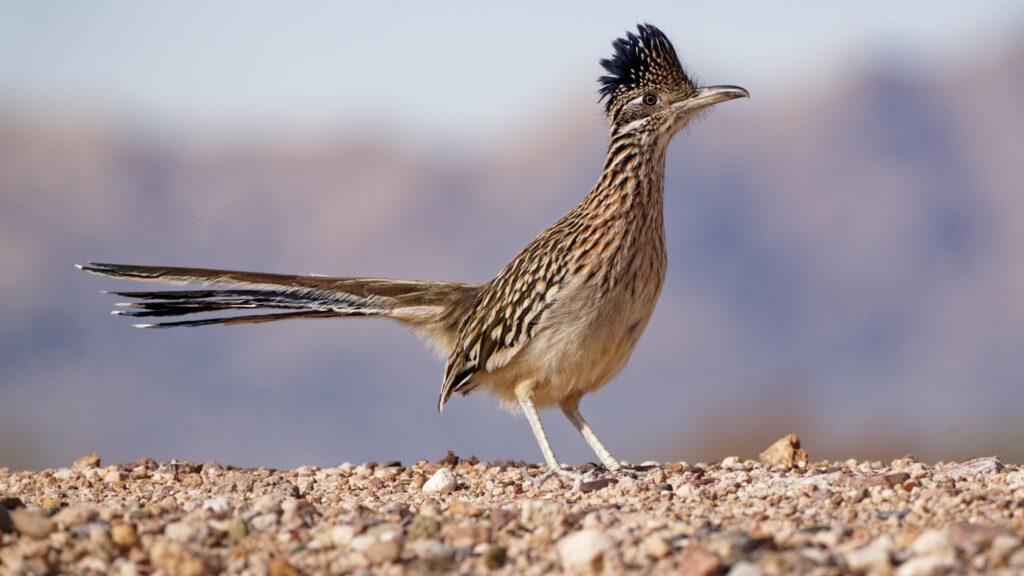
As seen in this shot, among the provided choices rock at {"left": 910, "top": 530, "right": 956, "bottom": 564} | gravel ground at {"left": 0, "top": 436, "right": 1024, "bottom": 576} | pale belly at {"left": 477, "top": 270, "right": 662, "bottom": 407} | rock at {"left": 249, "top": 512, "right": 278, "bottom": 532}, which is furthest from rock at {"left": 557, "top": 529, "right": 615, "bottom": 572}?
pale belly at {"left": 477, "top": 270, "right": 662, "bottom": 407}

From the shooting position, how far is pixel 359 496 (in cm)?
668

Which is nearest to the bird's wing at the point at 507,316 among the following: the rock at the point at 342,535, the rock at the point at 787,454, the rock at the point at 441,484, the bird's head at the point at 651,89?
the rock at the point at 441,484

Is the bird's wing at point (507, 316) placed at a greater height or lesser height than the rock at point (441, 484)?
greater

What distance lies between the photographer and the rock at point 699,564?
379 cm

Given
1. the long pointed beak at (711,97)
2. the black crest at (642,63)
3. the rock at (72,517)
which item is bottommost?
the rock at (72,517)

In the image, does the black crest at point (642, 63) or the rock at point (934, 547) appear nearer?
the rock at point (934, 547)

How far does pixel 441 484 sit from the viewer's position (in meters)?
6.76

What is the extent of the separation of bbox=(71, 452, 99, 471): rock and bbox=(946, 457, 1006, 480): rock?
5826 mm

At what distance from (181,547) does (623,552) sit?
1.64 meters

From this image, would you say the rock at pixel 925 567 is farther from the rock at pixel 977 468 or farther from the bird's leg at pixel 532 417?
the bird's leg at pixel 532 417

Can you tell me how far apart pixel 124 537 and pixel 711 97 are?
488 centimetres

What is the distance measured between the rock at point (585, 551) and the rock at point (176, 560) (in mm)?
1289

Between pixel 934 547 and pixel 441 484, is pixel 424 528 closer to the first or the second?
pixel 934 547

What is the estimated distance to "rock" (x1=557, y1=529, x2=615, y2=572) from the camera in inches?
156
